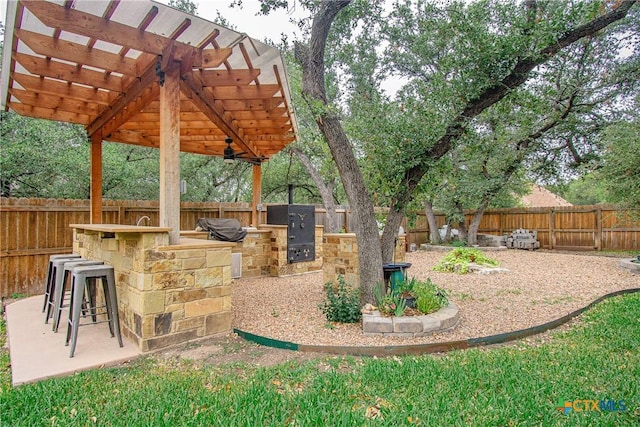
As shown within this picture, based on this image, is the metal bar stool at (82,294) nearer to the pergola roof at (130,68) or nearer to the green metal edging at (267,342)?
the green metal edging at (267,342)

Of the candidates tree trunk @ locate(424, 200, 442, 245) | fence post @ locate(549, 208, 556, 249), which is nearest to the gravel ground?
fence post @ locate(549, 208, 556, 249)

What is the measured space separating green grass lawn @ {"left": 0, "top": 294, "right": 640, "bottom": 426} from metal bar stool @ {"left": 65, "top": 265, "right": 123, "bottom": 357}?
487mm

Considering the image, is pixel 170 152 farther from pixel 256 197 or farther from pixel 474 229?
pixel 474 229

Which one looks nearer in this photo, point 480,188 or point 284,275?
point 284,275

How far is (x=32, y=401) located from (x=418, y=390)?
2.41 m

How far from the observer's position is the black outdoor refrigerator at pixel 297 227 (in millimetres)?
6691

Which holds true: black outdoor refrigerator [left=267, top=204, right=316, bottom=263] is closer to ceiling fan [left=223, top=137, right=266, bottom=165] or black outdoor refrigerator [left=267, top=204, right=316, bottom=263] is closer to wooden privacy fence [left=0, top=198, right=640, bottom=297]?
ceiling fan [left=223, top=137, right=266, bottom=165]

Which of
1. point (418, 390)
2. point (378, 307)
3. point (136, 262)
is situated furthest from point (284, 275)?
point (418, 390)

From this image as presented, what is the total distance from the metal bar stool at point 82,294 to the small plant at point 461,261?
6.06m

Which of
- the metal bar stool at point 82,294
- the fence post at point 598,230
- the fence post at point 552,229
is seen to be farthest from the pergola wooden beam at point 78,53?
the fence post at point 598,230

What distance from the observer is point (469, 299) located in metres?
4.86

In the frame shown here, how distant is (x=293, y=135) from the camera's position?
19.8 feet

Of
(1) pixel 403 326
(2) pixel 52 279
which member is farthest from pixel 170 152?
(1) pixel 403 326

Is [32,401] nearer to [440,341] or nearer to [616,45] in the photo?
[440,341]
